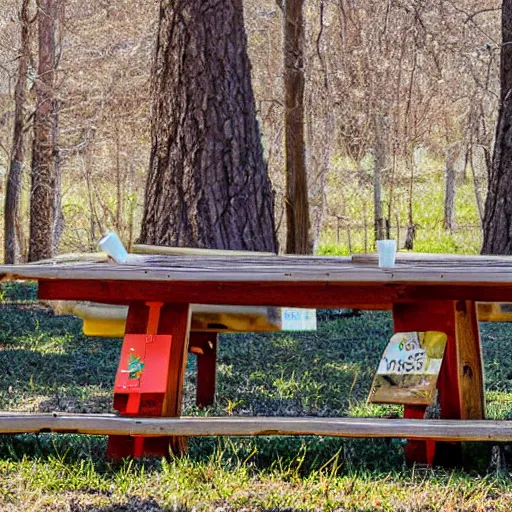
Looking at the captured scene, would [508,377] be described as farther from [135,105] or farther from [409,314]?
[135,105]

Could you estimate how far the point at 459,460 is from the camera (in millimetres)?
4422

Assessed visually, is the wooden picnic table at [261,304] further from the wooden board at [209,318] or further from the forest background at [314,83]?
the forest background at [314,83]

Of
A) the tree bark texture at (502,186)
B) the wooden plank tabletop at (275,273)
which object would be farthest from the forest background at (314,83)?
the wooden plank tabletop at (275,273)

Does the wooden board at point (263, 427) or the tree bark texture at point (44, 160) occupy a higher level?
the tree bark texture at point (44, 160)

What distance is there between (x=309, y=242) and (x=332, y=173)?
801 cm

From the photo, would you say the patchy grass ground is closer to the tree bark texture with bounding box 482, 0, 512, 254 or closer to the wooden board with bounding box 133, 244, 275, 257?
the wooden board with bounding box 133, 244, 275, 257

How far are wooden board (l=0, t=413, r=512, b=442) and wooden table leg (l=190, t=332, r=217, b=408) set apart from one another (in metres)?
1.68

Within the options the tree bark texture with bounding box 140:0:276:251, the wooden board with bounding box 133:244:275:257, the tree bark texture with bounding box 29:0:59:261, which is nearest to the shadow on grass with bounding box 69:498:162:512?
the wooden board with bounding box 133:244:275:257

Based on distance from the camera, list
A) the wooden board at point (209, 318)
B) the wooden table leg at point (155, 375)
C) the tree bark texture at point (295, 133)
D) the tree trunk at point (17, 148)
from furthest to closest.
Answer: the tree trunk at point (17, 148), the tree bark texture at point (295, 133), the wooden board at point (209, 318), the wooden table leg at point (155, 375)

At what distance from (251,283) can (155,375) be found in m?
0.60

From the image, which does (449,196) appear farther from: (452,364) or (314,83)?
(452,364)

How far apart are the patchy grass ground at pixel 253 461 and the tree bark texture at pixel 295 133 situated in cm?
591

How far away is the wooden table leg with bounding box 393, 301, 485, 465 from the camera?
4.36 m

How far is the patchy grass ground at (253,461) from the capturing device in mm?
3736
